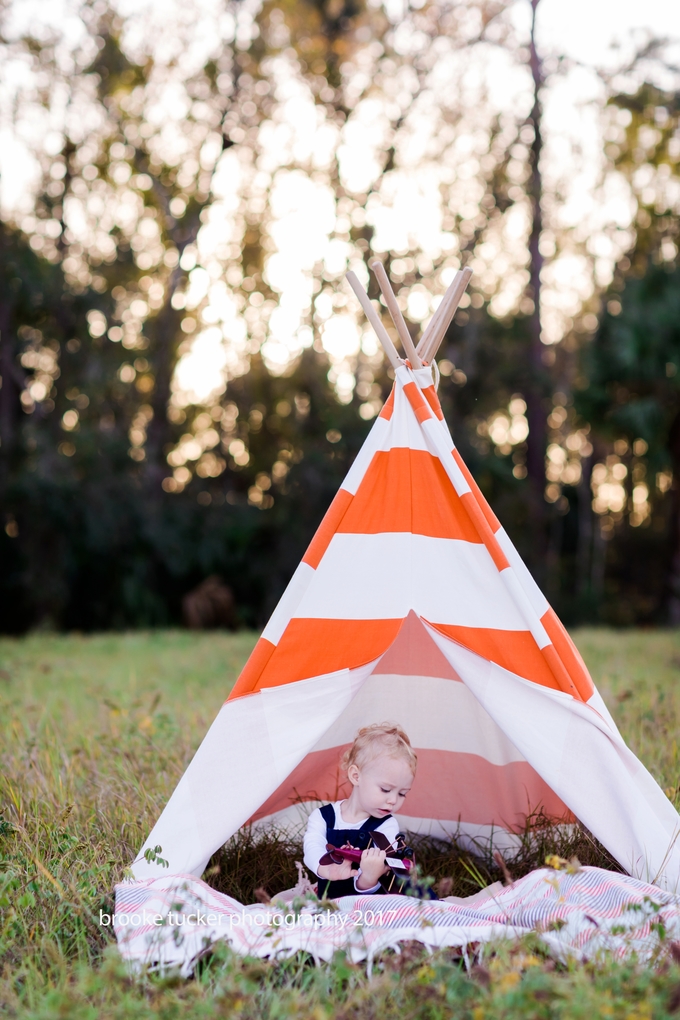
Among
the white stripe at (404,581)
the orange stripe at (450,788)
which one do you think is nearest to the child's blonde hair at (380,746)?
the white stripe at (404,581)

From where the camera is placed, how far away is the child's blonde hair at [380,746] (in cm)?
263

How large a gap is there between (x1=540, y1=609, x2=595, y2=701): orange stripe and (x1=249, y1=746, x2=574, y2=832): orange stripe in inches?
27.6

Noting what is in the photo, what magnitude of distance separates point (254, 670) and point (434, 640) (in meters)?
0.59

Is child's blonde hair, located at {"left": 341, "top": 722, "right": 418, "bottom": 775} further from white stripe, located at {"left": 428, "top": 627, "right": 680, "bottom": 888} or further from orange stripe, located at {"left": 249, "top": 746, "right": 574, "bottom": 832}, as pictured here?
orange stripe, located at {"left": 249, "top": 746, "right": 574, "bottom": 832}

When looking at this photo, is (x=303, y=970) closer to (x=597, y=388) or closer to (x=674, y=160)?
(x=597, y=388)

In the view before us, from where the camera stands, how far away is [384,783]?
2.59 m

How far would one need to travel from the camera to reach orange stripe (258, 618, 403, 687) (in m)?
2.59

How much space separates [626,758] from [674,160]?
14356 mm

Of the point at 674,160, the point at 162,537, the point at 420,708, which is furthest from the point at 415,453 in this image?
the point at 674,160

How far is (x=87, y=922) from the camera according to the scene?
2348 millimetres

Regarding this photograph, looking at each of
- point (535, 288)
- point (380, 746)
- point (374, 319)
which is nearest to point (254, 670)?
point (380, 746)

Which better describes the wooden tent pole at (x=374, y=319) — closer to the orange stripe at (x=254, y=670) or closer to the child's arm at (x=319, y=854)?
the orange stripe at (x=254, y=670)

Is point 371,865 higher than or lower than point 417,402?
lower

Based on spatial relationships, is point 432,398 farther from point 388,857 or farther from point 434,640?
point 388,857
